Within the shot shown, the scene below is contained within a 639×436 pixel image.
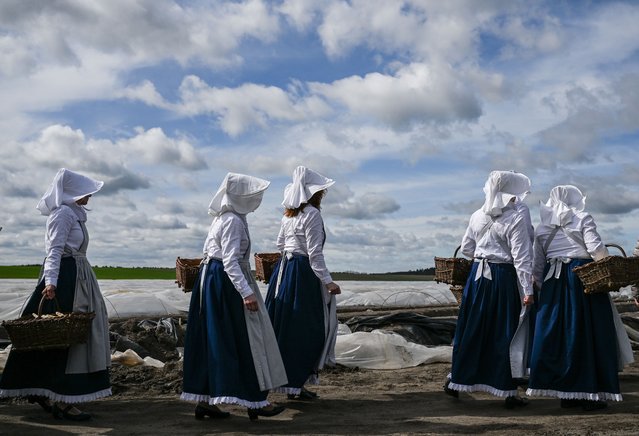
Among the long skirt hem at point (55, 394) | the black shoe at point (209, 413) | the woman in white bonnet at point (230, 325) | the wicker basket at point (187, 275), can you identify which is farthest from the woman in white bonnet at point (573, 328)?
the long skirt hem at point (55, 394)

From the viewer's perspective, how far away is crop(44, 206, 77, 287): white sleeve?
4.93m

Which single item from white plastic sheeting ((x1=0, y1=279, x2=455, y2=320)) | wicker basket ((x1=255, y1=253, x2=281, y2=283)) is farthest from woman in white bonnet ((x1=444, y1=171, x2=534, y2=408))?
white plastic sheeting ((x1=0, y1=279, x2=455, y2=320))

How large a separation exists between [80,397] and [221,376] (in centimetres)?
108

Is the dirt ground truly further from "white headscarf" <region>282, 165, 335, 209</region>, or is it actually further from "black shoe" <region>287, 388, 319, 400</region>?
"white headscarf" <region>282, 165, 335, 209</region>

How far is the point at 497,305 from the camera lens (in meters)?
5.38

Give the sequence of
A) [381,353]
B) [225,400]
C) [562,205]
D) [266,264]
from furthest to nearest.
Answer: [381,353] < [266,264] < [562,205] < [225,400]

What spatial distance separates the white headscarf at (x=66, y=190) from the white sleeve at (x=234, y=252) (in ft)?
3.68

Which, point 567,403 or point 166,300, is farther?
point 166,300

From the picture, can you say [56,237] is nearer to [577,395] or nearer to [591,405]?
[577,395]

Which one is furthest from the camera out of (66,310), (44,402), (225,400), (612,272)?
(44,402)

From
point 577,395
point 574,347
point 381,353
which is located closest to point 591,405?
point 577,395

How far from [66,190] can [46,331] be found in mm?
1050

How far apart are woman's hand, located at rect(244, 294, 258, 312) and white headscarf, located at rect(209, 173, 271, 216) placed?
60 cm

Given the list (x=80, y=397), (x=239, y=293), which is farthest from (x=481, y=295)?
(x=80, y=397)
